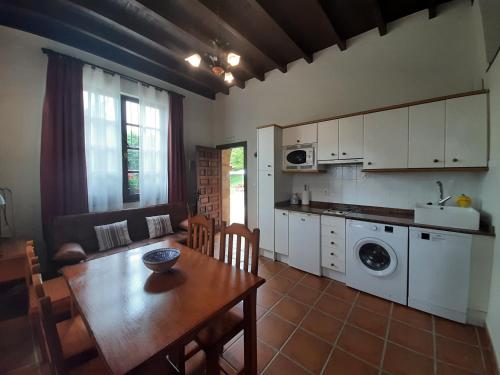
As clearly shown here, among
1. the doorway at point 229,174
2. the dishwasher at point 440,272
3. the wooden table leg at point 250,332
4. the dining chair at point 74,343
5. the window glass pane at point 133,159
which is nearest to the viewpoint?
the dining chair at point 74,343

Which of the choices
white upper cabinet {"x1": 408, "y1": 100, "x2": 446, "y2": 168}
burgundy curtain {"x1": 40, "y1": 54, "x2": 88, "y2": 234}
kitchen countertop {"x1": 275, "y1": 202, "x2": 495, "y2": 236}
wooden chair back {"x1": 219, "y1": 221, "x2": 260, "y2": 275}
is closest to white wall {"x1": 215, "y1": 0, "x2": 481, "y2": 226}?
kitchen countertop {"x1": 275, "y1": 202, "x2": 495, "y2": 236}

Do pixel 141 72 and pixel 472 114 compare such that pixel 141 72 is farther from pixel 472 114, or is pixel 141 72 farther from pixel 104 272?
pixel 472 114

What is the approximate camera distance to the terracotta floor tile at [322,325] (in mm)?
1681

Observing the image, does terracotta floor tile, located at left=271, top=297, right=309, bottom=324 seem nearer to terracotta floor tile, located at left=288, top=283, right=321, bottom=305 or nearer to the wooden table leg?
terracotta floor tile, located at left=288, top=283, right=321, bottom=305

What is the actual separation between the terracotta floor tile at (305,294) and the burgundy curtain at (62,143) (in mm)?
2932

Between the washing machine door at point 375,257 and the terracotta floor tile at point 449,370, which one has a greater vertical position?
the washing machine door at point 375,257

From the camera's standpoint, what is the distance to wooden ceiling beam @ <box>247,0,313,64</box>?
2104 millimetres

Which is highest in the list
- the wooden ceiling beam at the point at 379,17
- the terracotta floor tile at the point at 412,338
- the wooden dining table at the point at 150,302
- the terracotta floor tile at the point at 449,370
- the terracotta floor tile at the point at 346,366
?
the wooden ceiling beam at the point at 379,17

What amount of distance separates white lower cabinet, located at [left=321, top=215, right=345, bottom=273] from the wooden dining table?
159cm

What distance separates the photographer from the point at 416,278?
1.93 metres

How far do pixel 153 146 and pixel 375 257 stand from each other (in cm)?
363

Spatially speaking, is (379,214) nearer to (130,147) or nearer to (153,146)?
(153,146)

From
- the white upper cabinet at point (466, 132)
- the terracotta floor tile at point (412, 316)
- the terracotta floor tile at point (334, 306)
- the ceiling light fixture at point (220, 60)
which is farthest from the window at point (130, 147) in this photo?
the white upper cabinet at point (466, 132)

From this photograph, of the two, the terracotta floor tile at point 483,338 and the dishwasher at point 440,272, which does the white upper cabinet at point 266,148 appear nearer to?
the dishwasher at point 440,272
